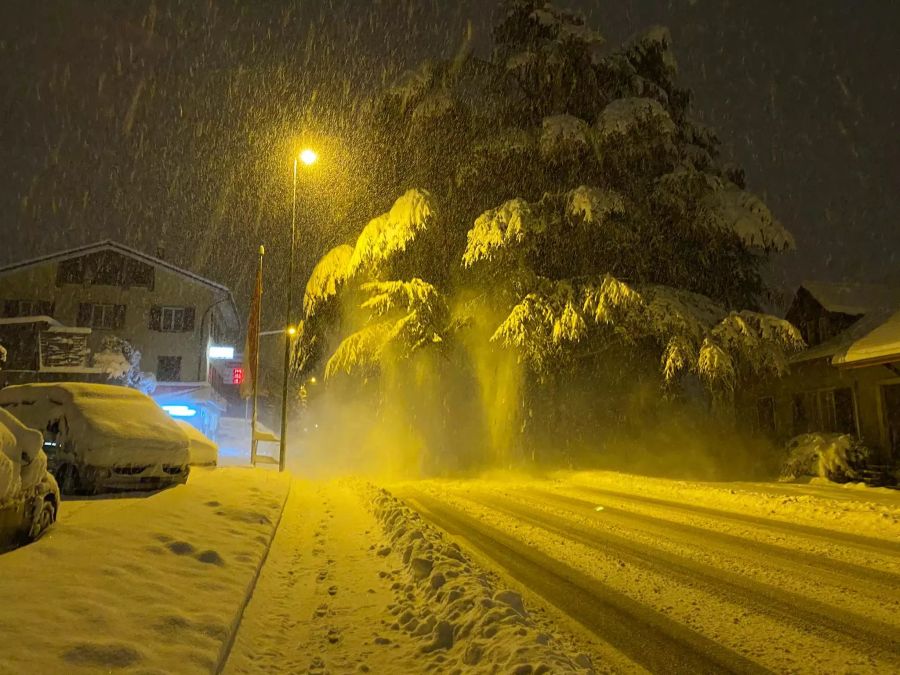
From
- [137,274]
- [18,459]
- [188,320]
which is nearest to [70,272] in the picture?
[137,274]

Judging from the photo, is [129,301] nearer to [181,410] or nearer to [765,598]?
[181,410]

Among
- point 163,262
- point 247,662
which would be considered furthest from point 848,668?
point 163,262

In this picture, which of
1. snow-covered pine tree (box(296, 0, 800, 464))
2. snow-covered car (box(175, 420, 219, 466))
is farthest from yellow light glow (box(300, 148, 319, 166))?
snow-covered car (box(175, 420, 219, 466))

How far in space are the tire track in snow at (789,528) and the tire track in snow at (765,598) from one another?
94.3 inches

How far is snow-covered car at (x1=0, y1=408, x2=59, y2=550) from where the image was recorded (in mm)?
5559

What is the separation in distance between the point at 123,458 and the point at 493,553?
6690mm

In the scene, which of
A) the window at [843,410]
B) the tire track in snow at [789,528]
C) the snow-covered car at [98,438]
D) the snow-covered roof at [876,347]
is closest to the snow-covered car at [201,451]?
the snow-covered car at [98,438]

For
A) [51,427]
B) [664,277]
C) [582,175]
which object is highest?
[582,175]

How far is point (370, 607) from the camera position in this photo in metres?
4.98

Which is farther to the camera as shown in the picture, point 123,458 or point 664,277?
point 664,277

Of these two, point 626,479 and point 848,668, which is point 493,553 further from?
point 626,479

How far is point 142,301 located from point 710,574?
41.4 meters

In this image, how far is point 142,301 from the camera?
134ft

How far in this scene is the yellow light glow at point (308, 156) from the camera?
20219mm
